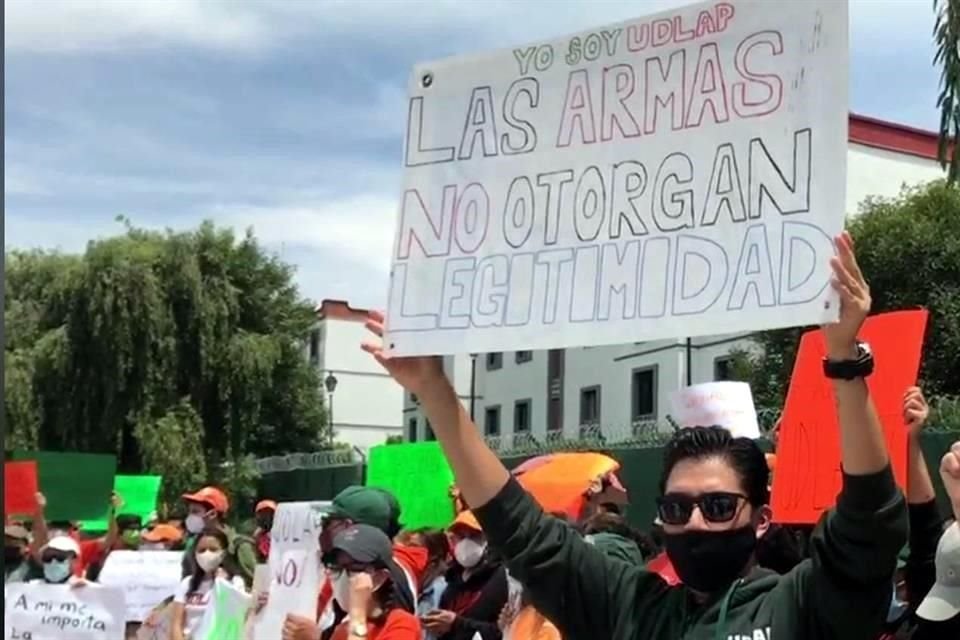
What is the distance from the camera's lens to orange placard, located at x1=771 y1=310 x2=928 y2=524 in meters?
3.86

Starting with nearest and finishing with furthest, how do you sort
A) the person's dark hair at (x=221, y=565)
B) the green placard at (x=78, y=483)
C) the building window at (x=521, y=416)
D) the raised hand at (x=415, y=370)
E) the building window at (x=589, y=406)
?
the raised hand at (x=415, y=370)
the person's dark hair at (x=221, y=565)
the green placard at (x=78, y=483)
the building window at (x=589, y=406)
the building window at (x=521, y=416)

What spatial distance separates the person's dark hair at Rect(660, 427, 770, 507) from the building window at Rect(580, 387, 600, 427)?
35.7 m

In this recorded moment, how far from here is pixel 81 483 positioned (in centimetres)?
1230

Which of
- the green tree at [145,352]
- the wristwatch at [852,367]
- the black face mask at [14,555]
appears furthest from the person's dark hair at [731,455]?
the green tree at [145,352]

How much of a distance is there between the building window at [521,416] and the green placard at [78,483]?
30.3m

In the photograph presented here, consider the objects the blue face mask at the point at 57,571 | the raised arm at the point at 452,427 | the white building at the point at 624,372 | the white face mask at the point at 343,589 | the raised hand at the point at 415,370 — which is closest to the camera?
the raised arm at the point at 452,427

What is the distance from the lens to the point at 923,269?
69.9 ft

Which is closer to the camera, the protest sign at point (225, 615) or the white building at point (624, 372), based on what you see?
the protest sign at point (225, 615)

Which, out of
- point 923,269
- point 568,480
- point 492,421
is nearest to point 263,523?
Result: point 568,480

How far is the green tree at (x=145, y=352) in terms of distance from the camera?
29.9 metres

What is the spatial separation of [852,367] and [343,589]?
2555 mm

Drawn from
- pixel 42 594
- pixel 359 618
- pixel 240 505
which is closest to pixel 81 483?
pixel 42 594

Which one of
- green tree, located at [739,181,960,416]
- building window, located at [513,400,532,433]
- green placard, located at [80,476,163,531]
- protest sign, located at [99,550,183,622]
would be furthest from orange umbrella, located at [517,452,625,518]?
building window, located at [513,400,532,433]

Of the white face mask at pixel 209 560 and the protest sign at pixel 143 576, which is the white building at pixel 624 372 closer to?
the protest sign at pixel 143 576
